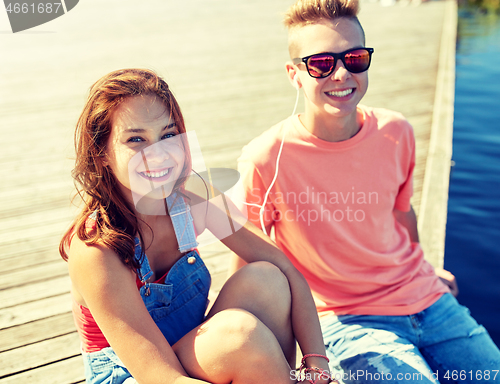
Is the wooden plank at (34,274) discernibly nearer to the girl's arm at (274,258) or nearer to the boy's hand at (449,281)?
the girl's arm at (274,258)

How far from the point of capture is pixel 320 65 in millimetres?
1835

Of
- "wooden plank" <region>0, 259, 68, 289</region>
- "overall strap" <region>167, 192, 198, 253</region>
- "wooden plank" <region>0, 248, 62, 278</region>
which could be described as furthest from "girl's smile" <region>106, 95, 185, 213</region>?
"wooden plank" <region>0, 248, 62, 278</region>

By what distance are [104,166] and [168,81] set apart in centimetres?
524

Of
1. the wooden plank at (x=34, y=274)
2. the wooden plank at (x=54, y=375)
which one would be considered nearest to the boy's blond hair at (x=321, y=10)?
the wooden plank at (x=54, y=375)

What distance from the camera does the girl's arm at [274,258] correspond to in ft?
5.24

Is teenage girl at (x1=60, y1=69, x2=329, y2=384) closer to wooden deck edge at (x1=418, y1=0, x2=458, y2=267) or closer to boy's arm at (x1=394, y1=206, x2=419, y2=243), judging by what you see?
boy's arm at (x1=394, y1=206, x2=419, y2=243)

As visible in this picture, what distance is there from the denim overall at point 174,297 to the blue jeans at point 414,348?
0.57 meters

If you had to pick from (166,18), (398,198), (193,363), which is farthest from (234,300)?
(166,18)

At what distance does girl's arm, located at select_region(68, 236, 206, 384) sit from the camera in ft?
4.41

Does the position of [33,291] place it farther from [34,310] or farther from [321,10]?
[321,10]

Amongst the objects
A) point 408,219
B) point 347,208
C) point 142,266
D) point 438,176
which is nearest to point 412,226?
point 408,219

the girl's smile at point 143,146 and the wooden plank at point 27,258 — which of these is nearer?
the girl's smile at point 143,146

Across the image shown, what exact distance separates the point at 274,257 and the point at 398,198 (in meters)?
0.73

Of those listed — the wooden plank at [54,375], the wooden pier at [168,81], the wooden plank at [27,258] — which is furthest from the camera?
the wooden plank at [27,258]
